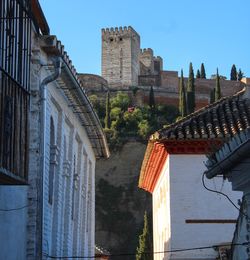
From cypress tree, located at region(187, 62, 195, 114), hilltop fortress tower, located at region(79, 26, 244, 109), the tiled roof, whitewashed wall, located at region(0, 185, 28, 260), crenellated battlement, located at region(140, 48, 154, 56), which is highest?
crenellated battlement, located at region(140, 48, 154, 56)

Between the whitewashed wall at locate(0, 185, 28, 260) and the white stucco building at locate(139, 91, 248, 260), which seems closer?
the whitewashed wall at locate(0, 185, 28, 260)

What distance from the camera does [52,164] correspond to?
64.8 ft

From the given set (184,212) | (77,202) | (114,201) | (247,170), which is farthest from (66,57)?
(114,201)

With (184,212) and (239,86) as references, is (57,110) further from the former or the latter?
(239,86)

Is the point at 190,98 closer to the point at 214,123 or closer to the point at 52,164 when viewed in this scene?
the point at 214,123

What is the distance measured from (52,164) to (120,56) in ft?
301

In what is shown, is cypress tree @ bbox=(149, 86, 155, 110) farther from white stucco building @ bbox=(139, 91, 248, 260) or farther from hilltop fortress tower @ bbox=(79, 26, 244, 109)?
white stucco building @ bbox=(139, 91, 248, 260)

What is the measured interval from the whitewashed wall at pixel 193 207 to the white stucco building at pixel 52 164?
3.17 metres

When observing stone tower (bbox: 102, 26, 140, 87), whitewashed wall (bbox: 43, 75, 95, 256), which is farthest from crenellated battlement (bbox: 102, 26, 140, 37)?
whitewashed wall (bbox: 43, 75, 95, 256)

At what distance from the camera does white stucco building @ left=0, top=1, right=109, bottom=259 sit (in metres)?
16.1

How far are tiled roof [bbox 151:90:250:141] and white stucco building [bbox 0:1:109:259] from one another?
284 cm

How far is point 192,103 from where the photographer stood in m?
92.1

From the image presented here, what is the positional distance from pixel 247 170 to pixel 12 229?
7024mm

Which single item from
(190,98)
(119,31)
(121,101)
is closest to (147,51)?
(119,31)
